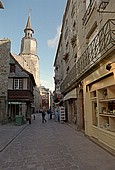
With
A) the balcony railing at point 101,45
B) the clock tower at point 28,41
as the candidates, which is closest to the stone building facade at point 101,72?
the balcony railing at point 101,45

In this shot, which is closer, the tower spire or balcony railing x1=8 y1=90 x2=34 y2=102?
balcony railing x1=8 y1=90 x2=34 y2=102

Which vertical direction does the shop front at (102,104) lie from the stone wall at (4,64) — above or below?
below

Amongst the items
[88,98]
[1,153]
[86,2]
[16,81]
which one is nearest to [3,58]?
[16,81]

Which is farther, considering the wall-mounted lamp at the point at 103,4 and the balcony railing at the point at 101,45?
the wall-mounted lamp at the point at 103,4

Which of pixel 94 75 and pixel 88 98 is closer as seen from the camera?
pixel 94 75

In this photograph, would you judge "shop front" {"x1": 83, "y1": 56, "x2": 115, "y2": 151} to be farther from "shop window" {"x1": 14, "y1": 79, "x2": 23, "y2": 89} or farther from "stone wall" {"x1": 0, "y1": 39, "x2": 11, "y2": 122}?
"shop window" {"x1": 14, "y1": 79, "x2": 23, "y2": 89}

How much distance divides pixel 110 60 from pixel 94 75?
81.8 inches

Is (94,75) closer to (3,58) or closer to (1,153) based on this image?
(1,153)

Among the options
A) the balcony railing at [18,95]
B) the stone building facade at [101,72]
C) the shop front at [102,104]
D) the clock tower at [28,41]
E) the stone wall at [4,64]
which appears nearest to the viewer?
the stone building facade at [101,72]

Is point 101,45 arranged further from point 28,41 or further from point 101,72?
point 28,41

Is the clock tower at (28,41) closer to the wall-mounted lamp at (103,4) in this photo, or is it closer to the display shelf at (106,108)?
the wall-mounted lamp at (103,4)

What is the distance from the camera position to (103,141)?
7418 mm

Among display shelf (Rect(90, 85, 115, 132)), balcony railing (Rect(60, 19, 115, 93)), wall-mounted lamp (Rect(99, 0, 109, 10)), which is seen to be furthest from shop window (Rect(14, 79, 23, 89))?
wall-mounted lamp (Rect(99, 0, 109, 10))

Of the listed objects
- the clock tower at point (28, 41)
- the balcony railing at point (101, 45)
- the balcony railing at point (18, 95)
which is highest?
the clock tower at point (28, 41)
